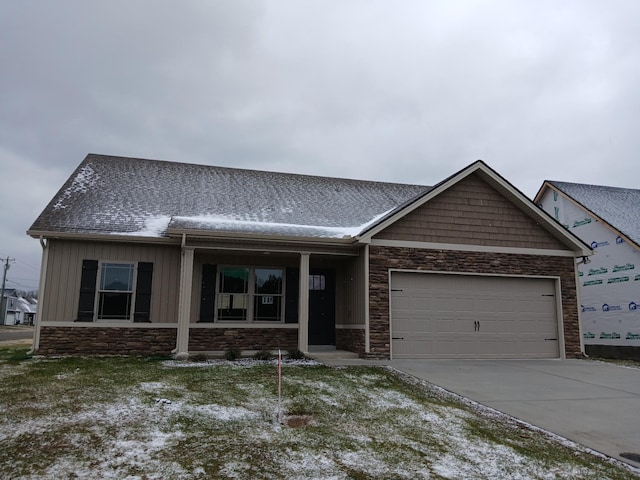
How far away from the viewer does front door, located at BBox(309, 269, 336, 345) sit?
1290 centimetres

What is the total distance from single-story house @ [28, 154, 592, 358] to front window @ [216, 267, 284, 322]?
0.03 metres

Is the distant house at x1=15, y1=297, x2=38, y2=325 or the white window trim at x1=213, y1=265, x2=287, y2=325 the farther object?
the distant house at x1=15, y1=297, x2=38, y2=325

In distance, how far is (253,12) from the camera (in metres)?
11.7

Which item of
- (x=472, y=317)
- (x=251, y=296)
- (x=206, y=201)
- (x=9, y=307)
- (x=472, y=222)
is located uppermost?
(x=206, y=201)

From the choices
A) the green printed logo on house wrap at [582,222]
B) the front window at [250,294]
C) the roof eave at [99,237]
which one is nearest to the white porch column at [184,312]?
the roof eave at [99,237]

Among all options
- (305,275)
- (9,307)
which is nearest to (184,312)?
(305,275)

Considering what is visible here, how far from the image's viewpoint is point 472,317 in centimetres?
1220

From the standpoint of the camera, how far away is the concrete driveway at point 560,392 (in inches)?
229

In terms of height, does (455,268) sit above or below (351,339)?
above

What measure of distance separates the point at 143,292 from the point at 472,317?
8.07 meters

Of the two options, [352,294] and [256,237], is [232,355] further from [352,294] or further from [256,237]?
[352,294]

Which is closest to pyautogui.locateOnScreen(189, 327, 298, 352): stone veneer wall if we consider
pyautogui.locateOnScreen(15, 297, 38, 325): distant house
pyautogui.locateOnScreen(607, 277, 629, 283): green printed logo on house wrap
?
pyautogui.locateOnScreen(607, 277, 629, 283): green printed logo on house wrap

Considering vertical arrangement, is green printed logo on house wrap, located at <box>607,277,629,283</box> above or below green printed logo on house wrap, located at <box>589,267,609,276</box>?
below

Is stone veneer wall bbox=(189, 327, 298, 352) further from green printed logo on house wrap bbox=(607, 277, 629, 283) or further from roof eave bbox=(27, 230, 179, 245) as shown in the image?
green printed logo on house wrap bbox=(607, 277, 629, 283)
